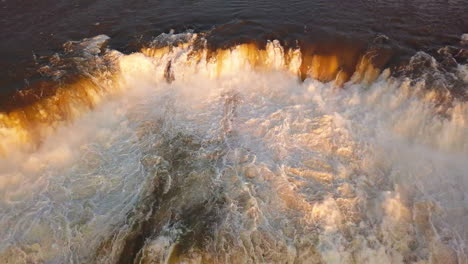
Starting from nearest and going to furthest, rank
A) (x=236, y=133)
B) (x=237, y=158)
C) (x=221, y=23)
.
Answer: (x=237, y=158) → (x=236, y=133) → (x=221, y=23)

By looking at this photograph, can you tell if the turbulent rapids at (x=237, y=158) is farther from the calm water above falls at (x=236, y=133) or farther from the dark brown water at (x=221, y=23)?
the dark brown water at (x=221, y=23)

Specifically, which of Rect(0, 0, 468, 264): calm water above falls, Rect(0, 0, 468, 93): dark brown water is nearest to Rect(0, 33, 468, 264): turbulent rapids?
Rect(0, 0, 468, 264): calm water above falls

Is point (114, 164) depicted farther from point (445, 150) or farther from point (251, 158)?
point (445, 150)

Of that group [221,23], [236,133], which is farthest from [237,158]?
[221,23]

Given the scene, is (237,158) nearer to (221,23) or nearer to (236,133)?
(236,133)

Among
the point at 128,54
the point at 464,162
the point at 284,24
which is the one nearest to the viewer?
the point at 464,162

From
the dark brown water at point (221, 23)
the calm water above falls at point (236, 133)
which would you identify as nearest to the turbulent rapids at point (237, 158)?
the calm water above falls at point (236, 133)

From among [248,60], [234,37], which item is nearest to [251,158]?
[248,60]

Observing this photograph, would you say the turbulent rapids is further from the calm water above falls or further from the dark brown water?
the dark brown water
